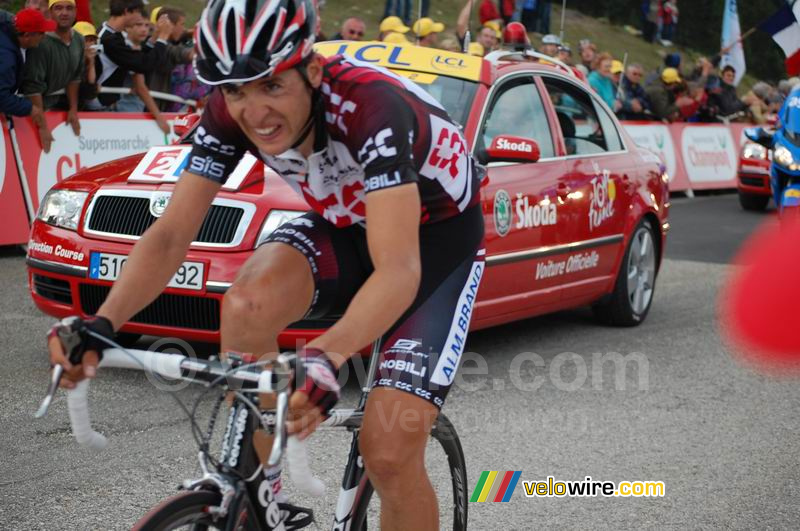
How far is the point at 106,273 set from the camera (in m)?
6.07

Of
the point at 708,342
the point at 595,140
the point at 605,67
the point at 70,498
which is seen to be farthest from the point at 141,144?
the point at 605,67

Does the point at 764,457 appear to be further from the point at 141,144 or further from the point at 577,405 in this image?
the point at 141,144

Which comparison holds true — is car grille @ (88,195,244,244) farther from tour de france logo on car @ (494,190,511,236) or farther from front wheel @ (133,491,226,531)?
front wheel @ (133,491,226,531)

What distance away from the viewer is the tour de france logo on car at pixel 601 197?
7754 mm

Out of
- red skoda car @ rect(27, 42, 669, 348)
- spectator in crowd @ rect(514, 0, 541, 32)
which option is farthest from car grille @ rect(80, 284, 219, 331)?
spectator in crowd @ rect(514, 0, 541, 32)

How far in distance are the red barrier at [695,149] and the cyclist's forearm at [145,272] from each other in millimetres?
14899

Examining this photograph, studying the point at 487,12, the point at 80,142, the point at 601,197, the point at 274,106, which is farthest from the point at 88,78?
the point at 274,106

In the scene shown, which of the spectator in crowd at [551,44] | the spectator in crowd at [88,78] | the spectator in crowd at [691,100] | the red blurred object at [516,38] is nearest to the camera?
the red blurred object at [516,38]

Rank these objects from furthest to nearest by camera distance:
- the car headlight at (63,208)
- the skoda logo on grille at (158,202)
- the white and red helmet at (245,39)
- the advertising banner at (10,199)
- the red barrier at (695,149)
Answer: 1. the red barrier at (695,149)
2. the advertising banner at (10,199)
3. the car headlight at (63,208)
4. the skoda logo on grille at (158,202)
5. the white and red helmet at (245,39)

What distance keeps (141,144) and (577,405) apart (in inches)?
236

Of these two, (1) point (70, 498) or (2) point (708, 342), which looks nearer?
(1) point (70, 498)

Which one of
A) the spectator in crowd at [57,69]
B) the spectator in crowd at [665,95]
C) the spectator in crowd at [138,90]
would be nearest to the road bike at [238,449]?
the spectator in crowd at [57,69]

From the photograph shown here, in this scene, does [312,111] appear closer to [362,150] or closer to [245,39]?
[362,150]

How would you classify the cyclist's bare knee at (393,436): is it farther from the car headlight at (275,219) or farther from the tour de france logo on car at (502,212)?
the tour de france logo on car at (502,212)
